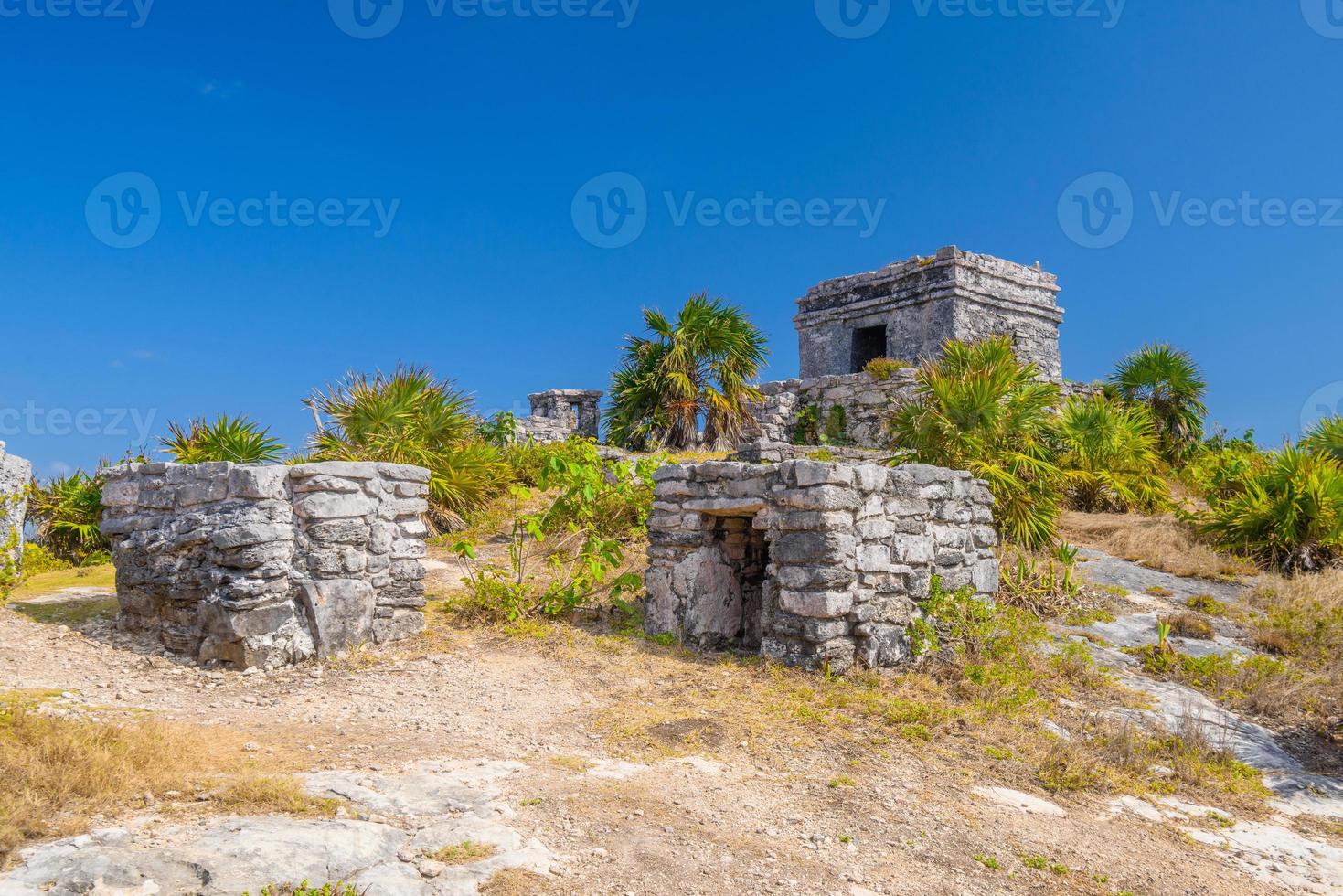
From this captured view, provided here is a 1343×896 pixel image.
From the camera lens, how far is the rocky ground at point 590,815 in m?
3.07

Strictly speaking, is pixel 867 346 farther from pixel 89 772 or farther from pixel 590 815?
pixel 89 772

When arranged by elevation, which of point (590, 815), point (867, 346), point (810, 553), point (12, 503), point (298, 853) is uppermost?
point (867, 346)

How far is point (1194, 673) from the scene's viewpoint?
659 centimetres

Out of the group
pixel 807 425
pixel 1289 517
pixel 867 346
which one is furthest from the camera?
pixel 867 346

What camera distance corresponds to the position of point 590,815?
368cm

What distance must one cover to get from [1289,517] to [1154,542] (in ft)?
4.78

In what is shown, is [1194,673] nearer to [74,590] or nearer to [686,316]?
[74,590]

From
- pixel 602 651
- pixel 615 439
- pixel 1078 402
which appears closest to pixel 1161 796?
pixel 602 651

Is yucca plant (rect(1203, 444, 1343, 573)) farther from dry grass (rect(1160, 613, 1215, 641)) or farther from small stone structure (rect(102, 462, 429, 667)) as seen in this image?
small stone structure (rect(102, 462, 429, 667))

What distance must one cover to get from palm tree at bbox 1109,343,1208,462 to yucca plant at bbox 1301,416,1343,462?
4267 mm

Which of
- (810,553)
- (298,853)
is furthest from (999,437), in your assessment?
(298,853)

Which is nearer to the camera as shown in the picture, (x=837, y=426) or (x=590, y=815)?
(x=590, y=815)

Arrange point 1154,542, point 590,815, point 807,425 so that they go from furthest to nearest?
1. point 807,425
2. point 1154,542
3. point 590,815

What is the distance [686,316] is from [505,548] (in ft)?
26.5
